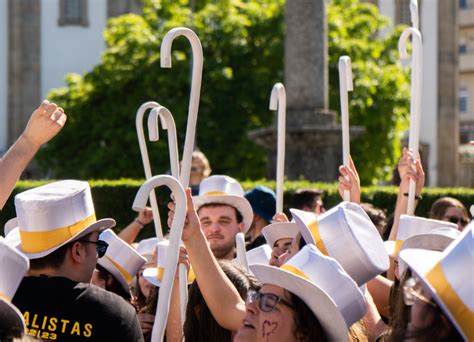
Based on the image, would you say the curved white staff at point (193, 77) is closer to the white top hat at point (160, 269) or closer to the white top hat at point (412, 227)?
the white top hat at point (160, 269)

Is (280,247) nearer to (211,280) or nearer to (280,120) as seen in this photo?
(280,120)

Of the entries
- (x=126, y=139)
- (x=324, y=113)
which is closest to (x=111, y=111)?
(x=126, y=139)

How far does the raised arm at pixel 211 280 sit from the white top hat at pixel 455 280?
1214 millimetres

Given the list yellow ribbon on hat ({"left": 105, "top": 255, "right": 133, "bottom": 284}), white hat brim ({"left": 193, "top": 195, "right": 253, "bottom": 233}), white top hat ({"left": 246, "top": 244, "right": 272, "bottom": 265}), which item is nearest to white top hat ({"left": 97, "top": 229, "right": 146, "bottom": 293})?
yellow ribbon on hat ({"left": 105, "top": 255, "right": 133, "bottom": 284})

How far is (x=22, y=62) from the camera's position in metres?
37.7

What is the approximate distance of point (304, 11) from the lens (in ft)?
52.3

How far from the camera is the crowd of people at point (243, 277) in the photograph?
3.20m

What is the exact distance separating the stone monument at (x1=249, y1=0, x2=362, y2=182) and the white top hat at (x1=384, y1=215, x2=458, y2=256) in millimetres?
10257

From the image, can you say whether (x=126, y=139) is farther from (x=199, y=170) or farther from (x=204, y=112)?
(x=199, y=170)

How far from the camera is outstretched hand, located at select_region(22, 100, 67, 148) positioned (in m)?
4.75

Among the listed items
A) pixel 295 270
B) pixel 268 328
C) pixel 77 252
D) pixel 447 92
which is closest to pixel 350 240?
pixel 295 270

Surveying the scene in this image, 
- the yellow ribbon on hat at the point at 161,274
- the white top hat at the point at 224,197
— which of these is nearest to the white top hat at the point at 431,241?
the yellow ribbon on hat at the point at 161,274

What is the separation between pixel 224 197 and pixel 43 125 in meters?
2.26

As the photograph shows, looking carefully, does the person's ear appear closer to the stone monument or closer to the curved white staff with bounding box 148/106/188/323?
the curved white staff with bounding box 148/106/188/323
